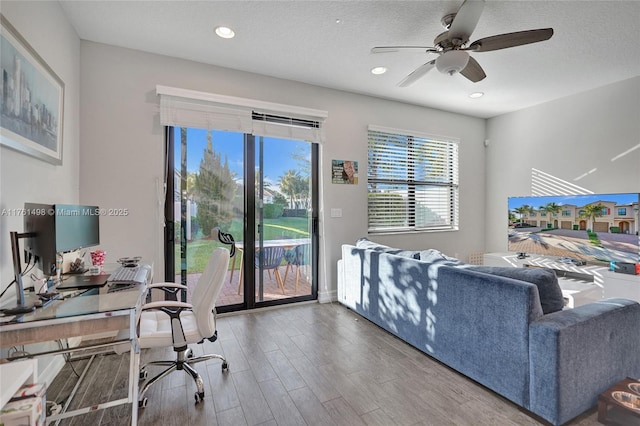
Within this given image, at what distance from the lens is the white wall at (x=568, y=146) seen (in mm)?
3654

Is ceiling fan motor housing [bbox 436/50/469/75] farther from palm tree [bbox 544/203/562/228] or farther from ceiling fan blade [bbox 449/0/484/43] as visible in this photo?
palm tree [bbox 544/203/562/228]

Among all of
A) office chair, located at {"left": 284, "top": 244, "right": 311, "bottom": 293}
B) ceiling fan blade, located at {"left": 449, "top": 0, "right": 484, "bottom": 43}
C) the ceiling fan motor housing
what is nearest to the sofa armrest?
the ceiling fan motor housing

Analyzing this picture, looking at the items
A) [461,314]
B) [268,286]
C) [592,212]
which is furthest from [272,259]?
[592,212]

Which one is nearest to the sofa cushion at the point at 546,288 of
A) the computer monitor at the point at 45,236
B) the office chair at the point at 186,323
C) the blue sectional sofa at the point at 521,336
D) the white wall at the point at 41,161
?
the blue sectional sofa at the point at 521,336

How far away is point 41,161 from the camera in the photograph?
204cm

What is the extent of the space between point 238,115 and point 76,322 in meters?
2.59

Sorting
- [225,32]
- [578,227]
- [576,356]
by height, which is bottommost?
[576,356]

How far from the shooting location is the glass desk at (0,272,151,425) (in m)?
1.31

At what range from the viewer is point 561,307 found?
6.08ft

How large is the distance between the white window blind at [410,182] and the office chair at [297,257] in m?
1.04

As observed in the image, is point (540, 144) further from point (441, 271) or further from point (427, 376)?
point (427, 376)

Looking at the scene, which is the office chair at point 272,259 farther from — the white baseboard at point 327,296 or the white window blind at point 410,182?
the white window blind at point 410,182

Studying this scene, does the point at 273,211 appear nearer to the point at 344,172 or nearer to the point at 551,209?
the point at 344,172

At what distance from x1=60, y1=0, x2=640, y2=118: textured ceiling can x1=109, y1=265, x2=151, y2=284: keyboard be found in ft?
6.79
